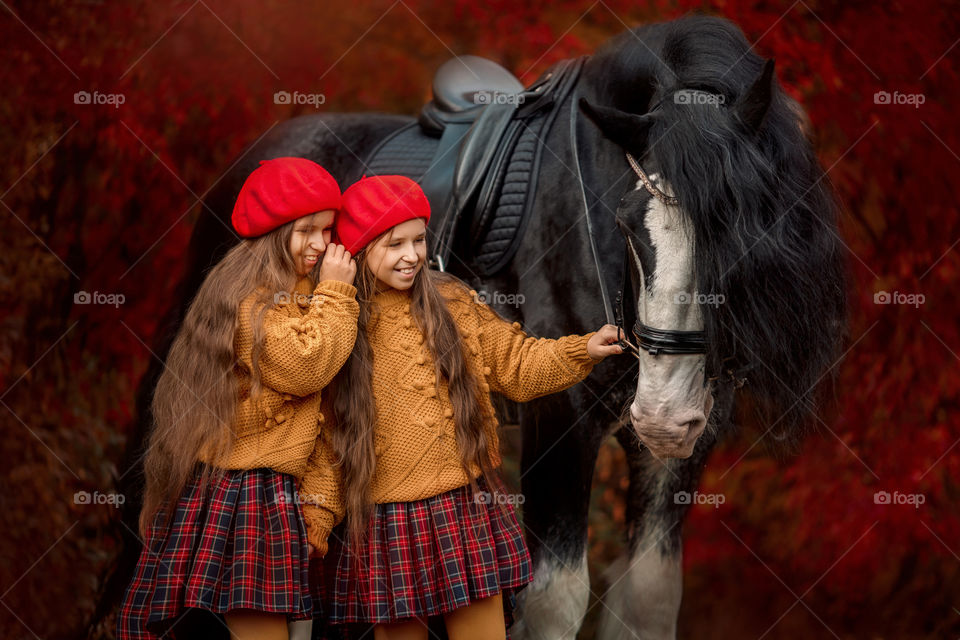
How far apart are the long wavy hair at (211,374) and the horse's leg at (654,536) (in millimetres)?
1162

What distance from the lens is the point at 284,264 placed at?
2.17 meters

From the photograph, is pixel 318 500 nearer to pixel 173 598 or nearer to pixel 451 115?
pixel 173 598

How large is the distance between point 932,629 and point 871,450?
2.35ft

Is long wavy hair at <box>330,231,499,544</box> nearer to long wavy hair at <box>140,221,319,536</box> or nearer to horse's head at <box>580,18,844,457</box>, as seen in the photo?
long wavy hair at <box>140,221,319,536</box>

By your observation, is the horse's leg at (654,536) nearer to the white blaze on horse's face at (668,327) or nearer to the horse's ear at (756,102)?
the white blaze on horse's face at (668,327)

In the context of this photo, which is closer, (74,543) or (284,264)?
(284,264)

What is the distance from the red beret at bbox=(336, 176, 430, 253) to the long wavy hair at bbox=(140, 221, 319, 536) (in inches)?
4.9

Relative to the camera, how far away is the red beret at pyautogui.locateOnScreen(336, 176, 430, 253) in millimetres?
2150

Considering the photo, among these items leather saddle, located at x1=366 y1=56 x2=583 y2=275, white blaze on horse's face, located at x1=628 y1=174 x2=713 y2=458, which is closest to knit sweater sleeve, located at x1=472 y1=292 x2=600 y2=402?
white blaze on horse's face, located at x1=628 y1=174 x2=713 y2=458

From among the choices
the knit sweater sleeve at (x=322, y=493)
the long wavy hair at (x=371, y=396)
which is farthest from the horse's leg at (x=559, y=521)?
the knit sweater sleeve at (x=322, y=493)

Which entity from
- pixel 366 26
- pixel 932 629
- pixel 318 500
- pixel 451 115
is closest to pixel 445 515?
pixel 318 500

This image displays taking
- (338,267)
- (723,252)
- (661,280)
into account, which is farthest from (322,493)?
(723,252)

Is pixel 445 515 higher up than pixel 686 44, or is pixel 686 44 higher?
pixel 686 44

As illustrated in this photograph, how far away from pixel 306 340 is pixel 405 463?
38 centimetres
